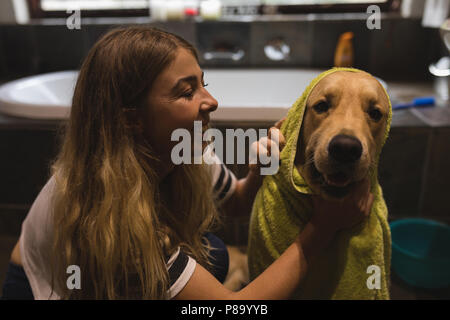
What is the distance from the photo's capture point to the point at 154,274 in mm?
632

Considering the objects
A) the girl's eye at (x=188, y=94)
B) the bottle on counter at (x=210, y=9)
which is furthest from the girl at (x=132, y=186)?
the bottle on counter at (x=210, y=9)

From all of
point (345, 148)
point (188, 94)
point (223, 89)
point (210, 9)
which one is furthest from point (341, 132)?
point (210, 9)

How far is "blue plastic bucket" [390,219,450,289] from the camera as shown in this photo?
1187mm

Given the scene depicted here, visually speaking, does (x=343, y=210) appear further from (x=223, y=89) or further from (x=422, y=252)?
(x=223, y=89)

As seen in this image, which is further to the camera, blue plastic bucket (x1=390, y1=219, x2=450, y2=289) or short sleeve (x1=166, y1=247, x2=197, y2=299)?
blue plastic bucket (x1=390, y1=219, x2=450, y2=289)

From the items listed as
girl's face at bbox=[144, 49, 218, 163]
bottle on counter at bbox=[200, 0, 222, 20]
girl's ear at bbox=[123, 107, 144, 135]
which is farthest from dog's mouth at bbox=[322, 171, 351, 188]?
bottle on counter at bbox=[200, 0, 222, 20]

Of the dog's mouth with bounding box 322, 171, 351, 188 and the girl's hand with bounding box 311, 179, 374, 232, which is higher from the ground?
the dog's mouth with bounding box 322, 171, 351, 188

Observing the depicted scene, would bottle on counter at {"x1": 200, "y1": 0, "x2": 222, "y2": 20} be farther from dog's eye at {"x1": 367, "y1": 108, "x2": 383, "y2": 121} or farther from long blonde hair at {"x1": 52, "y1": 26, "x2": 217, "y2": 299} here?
dog's eye at {"x1": 367, "y1": 108, "x2": 383, "y2": 121}

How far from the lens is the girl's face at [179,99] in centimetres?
62

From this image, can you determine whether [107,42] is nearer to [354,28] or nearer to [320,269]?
[320,269]

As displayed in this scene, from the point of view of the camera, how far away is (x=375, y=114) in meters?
0.63

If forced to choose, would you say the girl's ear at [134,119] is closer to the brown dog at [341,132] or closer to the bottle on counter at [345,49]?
the brown dog at [341,132]
